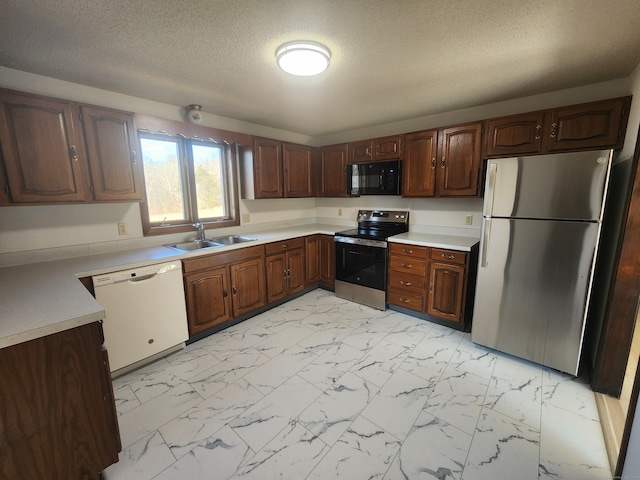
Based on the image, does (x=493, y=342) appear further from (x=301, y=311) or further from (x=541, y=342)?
(x=301, y=311)

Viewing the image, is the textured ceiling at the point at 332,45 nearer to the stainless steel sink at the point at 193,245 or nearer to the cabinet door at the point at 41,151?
the cabinet door at the point at 41,151

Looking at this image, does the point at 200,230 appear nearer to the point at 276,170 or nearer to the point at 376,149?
the point at 276,170

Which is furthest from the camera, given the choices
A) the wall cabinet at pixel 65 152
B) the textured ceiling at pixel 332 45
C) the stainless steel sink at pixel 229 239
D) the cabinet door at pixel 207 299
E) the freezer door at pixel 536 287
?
the stainless steel sink at pixel 229 239

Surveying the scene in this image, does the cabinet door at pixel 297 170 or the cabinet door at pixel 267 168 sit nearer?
the cabinet door at pixel 267 168

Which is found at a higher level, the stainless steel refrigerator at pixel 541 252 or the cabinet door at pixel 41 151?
the cabinet door at pixel 41 151

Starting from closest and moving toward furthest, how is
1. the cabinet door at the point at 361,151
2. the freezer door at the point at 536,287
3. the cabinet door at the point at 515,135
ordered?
1. the freezer door at the point at 536,287
2. the cabinet door at the point at 515,135
3. the cabinet door at the point at 361,151

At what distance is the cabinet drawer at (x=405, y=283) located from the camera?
2.89 metres

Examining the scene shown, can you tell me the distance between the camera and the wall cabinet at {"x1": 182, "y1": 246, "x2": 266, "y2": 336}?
96.6 inches

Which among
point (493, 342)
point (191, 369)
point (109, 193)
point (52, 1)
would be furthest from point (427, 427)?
point (52, 1)

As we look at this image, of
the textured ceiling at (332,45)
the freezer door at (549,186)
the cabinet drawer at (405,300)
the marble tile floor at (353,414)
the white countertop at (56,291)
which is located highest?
the textured ceiling at (332,45)

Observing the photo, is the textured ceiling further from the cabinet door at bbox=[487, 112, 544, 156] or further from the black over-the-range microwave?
the black over-the-range microwave

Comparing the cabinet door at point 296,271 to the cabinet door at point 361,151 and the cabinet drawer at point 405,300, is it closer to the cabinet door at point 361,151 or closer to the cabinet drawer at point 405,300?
the cabinet drawer at point 405,300

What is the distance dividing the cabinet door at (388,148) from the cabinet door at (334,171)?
45 cm

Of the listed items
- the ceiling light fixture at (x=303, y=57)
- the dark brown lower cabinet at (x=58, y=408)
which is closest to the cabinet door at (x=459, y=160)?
the ceiling light fixture at (x=303, y=57)
